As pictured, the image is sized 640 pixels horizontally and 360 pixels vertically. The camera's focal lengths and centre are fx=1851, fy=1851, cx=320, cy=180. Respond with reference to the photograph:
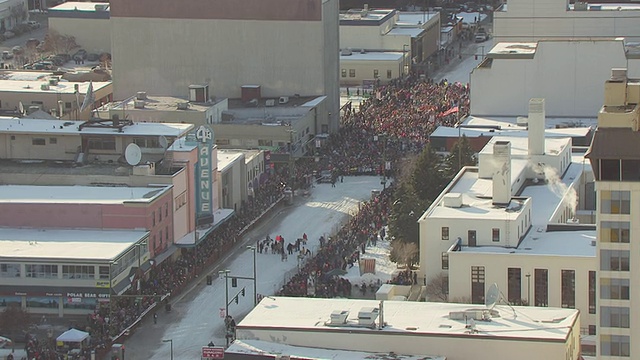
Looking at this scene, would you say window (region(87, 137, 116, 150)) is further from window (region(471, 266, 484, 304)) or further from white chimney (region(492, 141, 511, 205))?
window (region(471, 266, 484, 304))

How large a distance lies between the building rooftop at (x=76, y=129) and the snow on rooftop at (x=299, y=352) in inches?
1070

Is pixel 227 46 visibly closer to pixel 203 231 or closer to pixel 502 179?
pixel 203 231

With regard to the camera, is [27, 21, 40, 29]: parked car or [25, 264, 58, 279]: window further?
[27, 21, 40, 29]: parked car

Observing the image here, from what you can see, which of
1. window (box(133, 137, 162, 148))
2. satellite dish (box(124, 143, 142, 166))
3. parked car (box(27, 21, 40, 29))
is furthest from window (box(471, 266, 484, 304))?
parked car (box(27, 21, 40, 29))

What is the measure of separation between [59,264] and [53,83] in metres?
46.1

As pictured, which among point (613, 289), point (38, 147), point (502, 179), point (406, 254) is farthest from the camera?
point (38, 147)

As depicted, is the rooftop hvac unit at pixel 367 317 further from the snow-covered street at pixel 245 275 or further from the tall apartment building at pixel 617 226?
the tall apartment building at pixel 617 226

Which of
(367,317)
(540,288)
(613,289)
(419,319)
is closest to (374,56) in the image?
(540,288)

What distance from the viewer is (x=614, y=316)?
4275 centimetres

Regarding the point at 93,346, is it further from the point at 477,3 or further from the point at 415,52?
the point at 477,3

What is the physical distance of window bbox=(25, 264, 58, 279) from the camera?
243 feet

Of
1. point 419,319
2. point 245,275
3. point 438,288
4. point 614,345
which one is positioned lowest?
point 245,275

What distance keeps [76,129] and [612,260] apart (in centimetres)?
5034

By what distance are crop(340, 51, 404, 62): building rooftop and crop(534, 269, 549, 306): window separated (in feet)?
218
